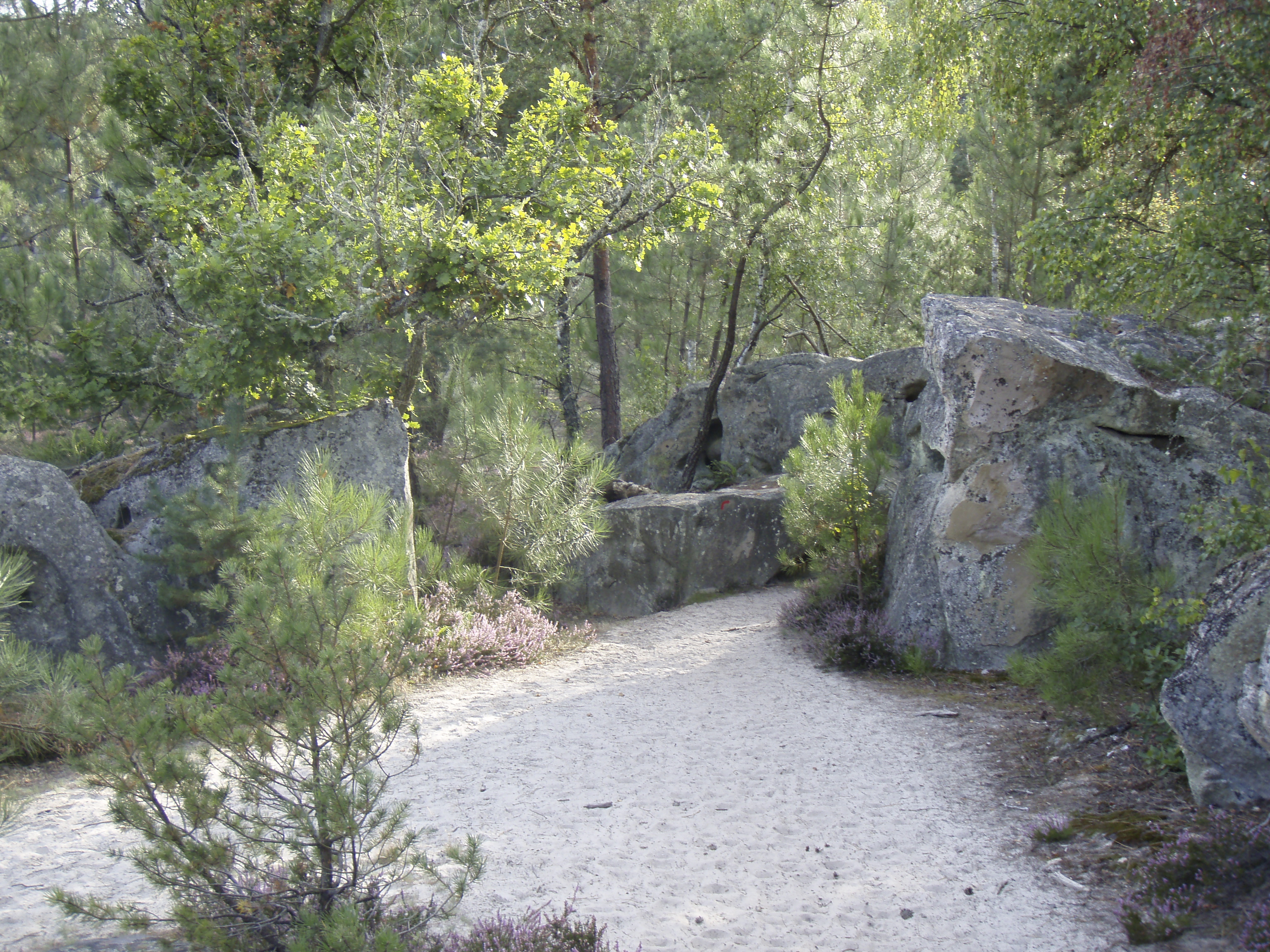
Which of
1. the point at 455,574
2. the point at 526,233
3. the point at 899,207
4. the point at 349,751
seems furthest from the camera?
the point at 899,207

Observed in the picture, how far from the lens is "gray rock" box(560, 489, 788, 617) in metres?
8.93

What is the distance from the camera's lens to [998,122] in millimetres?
14180

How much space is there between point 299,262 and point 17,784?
3737 millimetres

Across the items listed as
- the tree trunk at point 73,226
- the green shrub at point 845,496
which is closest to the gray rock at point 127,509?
the tree trunk at point 73,226

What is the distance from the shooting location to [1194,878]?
3037 millimetres

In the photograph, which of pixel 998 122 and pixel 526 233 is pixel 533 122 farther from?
pixel 998 122

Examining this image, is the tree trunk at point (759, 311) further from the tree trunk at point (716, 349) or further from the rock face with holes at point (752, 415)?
the tree trunk at point (716, 349)

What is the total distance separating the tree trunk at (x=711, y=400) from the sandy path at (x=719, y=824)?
6502 mm

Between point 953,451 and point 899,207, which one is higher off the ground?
point 899,207

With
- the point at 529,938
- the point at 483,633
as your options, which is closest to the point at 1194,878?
the point at 529,938

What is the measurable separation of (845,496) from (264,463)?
463 centimetres

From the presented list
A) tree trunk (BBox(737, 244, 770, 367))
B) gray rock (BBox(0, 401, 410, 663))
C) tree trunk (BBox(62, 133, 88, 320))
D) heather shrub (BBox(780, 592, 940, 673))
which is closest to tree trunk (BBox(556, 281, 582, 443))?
tree trunk (BBox(737, 244, 770, 367))

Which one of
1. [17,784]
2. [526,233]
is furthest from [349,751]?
[526,233]

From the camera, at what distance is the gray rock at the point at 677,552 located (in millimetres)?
8930
